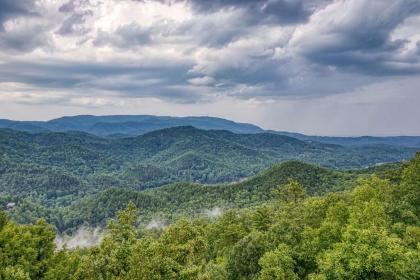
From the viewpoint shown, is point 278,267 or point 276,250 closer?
point 278,267

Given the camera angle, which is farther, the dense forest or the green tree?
the green tree

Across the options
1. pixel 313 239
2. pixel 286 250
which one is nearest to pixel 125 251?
pixel 286 250

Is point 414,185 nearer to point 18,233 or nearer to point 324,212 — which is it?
point 324,212

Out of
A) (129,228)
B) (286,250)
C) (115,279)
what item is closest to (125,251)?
(115,279)

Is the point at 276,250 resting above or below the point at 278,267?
above

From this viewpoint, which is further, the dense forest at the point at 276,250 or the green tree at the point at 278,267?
the green tree at the point at 278,267

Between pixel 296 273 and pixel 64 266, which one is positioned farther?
pixel 296 273

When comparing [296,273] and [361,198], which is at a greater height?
[361,198]

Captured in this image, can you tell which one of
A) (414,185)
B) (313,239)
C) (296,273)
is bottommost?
(296,273)

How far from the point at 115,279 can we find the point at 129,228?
55.7 ft

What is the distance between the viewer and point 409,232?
58.7 m

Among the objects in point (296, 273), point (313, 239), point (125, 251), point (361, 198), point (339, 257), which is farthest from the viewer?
point (361, 198)

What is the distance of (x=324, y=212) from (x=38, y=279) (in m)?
53.3

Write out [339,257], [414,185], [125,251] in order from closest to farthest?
[339,257] → [125,251] → [414,185]
